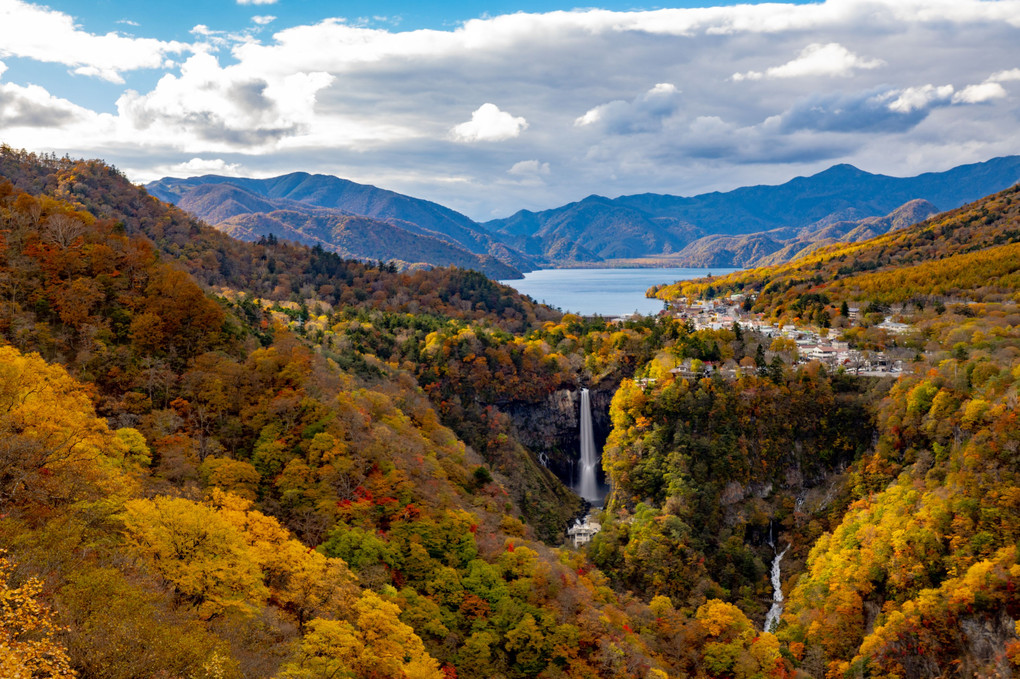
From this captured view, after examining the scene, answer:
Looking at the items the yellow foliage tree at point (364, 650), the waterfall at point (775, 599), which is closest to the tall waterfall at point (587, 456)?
the waterfall at point (775, 599)

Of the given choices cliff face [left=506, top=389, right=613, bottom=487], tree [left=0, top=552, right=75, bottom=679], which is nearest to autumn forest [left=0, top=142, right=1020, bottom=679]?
tree [left=0, top=552, right=75, bottom=679]

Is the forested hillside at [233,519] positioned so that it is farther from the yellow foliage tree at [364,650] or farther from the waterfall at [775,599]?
the waterfall at [775,599]

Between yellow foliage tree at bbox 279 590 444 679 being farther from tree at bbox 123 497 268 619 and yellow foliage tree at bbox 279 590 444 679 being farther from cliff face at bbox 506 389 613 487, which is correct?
cliff face at bbox 506 389 613 487

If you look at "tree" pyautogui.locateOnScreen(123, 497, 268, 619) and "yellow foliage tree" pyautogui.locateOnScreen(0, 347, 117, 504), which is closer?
"yellow foliage tree" pyautogui.locateOnScreen(0, 347, 117, 504)

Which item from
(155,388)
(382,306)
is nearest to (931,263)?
(382,306)

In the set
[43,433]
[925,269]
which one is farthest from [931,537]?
[925,269]

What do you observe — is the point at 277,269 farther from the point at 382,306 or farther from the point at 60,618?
the point at 60,618
